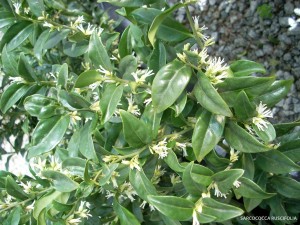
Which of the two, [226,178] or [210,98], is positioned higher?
[210,98]

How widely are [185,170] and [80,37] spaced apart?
39 cm

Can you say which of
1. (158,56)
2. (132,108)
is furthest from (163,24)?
(132,108)

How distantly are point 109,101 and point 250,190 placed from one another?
0.30 m

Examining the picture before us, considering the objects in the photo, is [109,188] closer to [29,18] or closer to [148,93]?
[148,93]


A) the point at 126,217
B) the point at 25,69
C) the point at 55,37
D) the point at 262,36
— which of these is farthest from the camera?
the point at 262,36

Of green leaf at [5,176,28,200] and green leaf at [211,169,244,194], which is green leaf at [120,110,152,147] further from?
green leaf at [5,176,28,200]

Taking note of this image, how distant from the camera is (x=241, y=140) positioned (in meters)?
0.72

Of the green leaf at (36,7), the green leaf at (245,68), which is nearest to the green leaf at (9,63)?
the green leaf at (36,7)

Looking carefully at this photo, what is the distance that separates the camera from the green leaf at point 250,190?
2.52 feet

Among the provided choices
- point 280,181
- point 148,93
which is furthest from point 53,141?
point 280,181

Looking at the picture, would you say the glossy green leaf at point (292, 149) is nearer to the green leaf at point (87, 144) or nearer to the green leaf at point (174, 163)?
the green leaf at point (174, 163)

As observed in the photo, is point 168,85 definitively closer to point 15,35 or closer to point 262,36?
point 15,35

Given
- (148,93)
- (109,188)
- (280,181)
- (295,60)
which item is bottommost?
(295,60)

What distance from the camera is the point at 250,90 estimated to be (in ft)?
2.26
